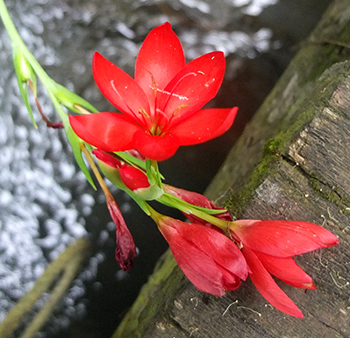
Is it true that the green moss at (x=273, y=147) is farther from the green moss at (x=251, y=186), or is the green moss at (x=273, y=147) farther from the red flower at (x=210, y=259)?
the red flower at (x=210, y=259)

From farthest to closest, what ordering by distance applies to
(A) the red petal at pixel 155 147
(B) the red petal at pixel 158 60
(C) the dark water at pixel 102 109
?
(C) the dark water at pixel 102 109, (B) the red petal at pixel 158 60, (A) the red petal at pixel 155 147

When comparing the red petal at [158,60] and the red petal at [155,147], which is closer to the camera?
the red petal at [155,147]

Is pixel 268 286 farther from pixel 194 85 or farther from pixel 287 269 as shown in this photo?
pixel 194 85

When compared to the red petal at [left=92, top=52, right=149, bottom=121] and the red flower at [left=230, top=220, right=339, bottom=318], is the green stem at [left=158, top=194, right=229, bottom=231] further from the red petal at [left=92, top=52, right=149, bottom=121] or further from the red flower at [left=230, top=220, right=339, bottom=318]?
the red petal at [left=92, top=52, right=149, bottom=121]

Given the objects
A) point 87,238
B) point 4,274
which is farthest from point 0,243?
point 87,238

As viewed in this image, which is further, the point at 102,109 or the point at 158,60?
the point at 102,109

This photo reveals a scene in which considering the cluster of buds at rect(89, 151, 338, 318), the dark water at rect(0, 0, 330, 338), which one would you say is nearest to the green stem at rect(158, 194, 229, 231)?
the cluster of buds at rect(89, 151, 338, 318)

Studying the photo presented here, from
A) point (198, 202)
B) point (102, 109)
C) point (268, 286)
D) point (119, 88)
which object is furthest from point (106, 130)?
point (102, 109)

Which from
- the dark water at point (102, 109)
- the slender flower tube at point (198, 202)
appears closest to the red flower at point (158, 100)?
the slender flower tube at point (198, 202)
